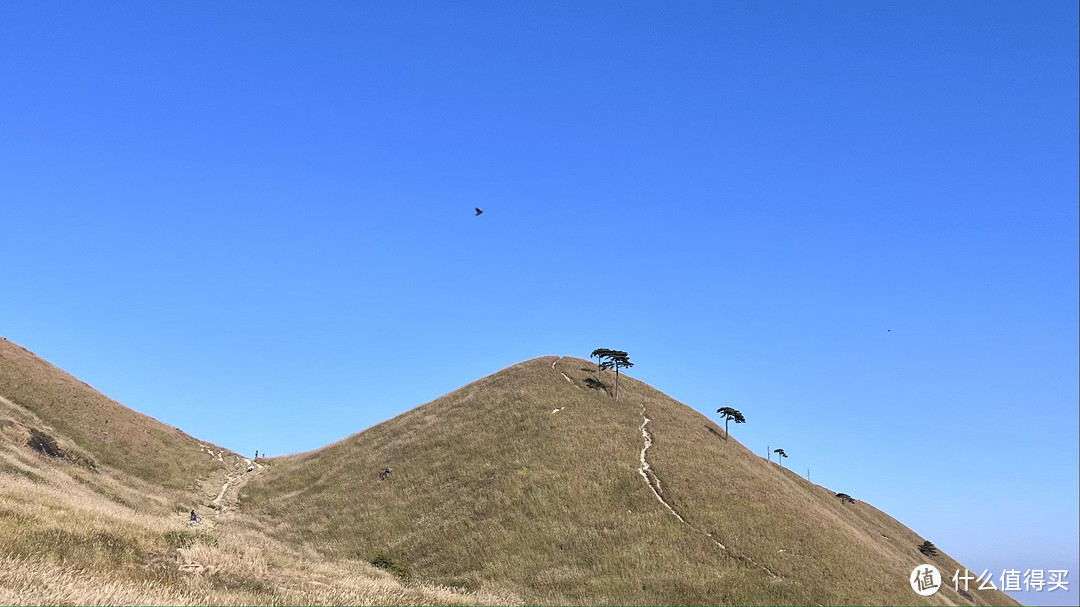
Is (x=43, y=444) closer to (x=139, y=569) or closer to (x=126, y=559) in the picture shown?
(x=126, y=559)

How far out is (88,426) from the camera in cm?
7019

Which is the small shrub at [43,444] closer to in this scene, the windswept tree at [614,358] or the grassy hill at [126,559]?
the grassy hill at [126,559]

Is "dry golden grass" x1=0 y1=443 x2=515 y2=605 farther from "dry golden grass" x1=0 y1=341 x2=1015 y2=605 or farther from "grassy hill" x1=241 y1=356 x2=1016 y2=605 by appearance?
"grassy hill" x1=241 y1=356 x2=1016 y2=605

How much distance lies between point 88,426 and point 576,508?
53003mm

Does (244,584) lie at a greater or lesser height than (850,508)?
lesser

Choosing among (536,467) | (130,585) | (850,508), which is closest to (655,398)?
(536,467)

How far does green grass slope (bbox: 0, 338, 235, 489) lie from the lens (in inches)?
2485

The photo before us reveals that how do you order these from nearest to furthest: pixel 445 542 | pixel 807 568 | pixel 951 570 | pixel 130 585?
1. pixel 130 585
2. pixel 807 568
3. pixel 445 542
4. pixel 951 570

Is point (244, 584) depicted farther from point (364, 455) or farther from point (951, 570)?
point (951, 570)

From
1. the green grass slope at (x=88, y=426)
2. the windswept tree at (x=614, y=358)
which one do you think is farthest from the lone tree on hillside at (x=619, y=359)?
the green grass slope at (x=88, y=426)

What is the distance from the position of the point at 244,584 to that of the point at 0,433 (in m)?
47.9

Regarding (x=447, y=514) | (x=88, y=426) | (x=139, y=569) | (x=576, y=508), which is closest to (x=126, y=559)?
(x=139, y=569)

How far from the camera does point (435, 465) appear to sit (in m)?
68.1

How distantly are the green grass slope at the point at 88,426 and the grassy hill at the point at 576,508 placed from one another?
30.4 ft
